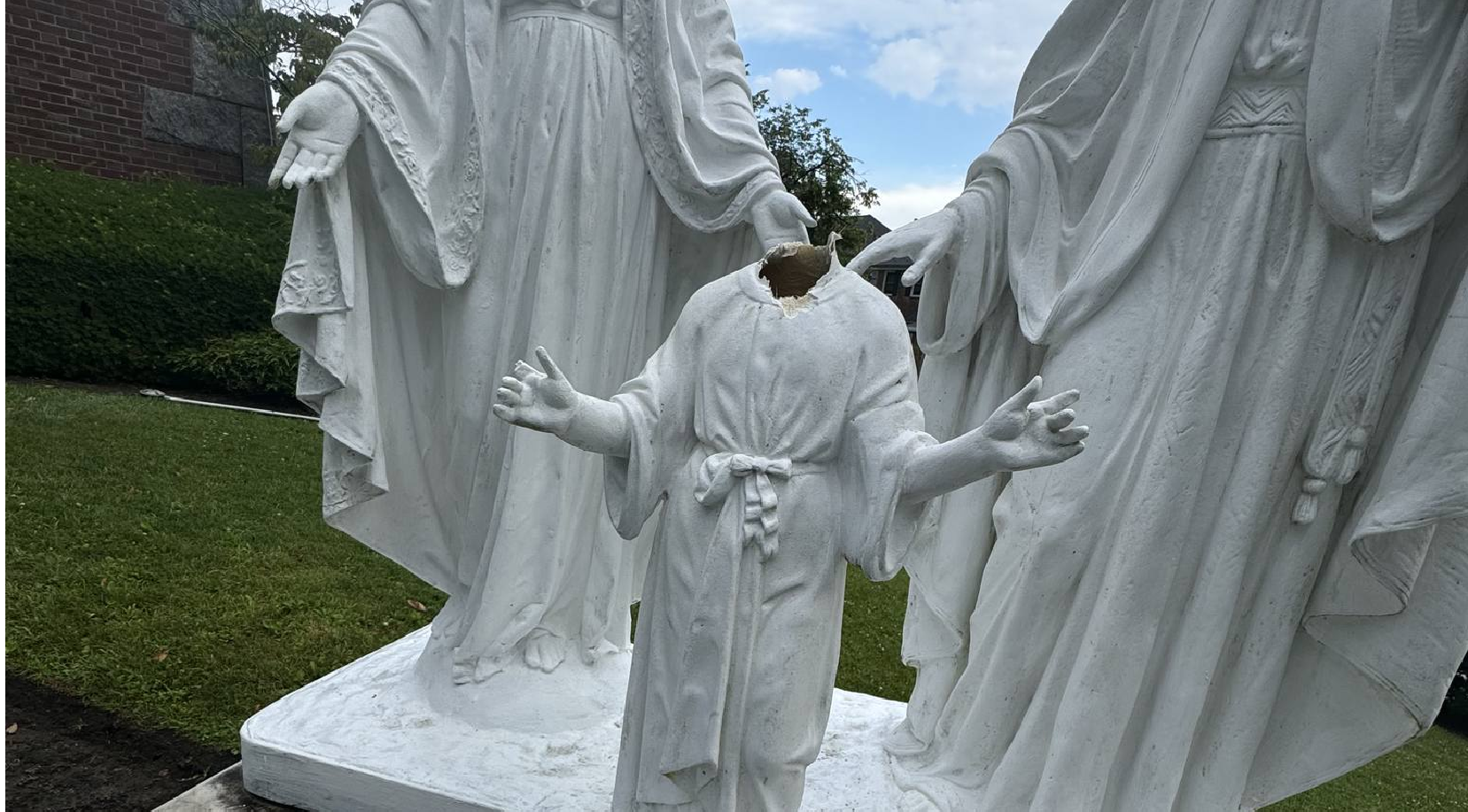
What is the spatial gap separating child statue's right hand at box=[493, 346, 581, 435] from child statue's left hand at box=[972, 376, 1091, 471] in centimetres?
77

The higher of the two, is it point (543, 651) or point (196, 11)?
point (196, 11)

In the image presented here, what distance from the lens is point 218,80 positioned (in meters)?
13.3

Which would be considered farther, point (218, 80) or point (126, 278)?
point (218, 80)

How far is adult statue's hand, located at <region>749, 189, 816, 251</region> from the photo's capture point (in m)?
2.84

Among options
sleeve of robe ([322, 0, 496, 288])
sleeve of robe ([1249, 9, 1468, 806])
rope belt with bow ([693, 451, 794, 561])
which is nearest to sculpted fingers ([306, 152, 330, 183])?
sleeve of robe ([322, 0, 496, 288])

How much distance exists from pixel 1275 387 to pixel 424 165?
2.39 meters

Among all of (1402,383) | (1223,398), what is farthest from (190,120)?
(1402,383)

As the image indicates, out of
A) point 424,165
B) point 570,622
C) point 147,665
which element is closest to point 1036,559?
point 570,622

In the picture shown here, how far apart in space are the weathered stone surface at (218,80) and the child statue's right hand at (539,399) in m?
13.8

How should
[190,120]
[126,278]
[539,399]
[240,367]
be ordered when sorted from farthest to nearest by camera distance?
[190,120], [240,367], [126,278], [539,399]

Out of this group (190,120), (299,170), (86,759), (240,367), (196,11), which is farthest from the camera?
(190,120)

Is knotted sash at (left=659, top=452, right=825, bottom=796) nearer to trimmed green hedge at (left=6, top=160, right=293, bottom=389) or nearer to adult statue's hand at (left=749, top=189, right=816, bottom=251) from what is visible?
adult statue's hand at (left=749, top=189, right=816, bottom=251)

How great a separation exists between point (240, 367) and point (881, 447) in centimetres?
1107

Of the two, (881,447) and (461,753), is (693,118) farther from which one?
(461,753)
